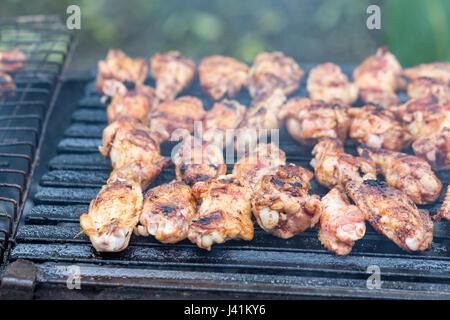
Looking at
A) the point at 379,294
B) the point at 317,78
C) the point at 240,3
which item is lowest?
the point at 379,294

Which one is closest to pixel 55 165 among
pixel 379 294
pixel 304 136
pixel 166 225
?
pixel 166 225

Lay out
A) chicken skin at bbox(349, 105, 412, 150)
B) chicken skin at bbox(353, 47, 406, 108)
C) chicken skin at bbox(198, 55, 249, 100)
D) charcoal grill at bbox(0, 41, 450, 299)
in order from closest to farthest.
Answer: charcoal grill at bbox(0, 41, 450, 299), chicken skin at bbox(349, 105, 412, 150), chicken skin at bbox(353, 47, 406, 108), chicken skin at bbox(198, 55, 249, 100)

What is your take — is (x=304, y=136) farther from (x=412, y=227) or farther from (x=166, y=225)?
(x=166, y=225)

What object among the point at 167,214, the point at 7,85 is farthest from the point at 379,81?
the point at 7,85

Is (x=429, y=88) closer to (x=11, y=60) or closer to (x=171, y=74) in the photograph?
(x=171, y=74)

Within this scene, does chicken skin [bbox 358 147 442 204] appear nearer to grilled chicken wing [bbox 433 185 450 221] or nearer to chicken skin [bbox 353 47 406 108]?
grilled chicken wing [bbox 433 185 450 221]

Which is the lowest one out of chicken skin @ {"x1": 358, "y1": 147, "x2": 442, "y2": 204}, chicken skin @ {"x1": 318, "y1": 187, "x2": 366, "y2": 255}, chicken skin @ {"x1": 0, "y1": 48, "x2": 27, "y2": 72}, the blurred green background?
chicken skin @ {"x1": 318, "y1": 187, "x2": 366, "y2": 255}

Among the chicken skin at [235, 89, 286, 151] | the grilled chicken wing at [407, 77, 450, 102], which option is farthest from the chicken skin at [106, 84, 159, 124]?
the grilled chicken wing at [407, 77, 450, 102]
